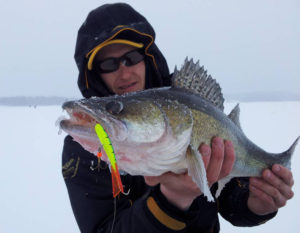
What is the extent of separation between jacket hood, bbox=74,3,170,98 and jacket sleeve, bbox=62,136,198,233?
65 cm

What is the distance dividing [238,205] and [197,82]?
1.39 metres

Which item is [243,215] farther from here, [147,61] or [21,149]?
[21,149]

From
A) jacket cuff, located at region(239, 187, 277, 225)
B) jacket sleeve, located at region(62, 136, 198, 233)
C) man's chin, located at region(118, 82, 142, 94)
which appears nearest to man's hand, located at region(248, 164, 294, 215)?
jacket cuff, located at region(239, 187, 277, 225)

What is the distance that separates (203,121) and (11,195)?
4.20 metres

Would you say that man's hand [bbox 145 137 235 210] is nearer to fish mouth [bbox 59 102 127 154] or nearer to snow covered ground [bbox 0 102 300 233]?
fish mouth [bbox 59 102 127 154]

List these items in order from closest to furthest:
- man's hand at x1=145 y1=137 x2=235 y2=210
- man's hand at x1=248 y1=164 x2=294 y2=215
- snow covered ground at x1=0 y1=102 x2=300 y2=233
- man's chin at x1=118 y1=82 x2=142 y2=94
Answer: man's hand at x1=145 y1=137 x2=235 y2=210 < man's hand at x1=248 y1=164 x2=294 y2=215 < man's chin at x1=118 y1=82 x2=142 y2=94 < snow covered ground at x1=0 y1=102 x2=300 y2=233

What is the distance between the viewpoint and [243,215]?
240 centimetres

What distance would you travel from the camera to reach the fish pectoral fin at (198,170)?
1341mm

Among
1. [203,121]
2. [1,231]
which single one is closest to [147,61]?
[203,121]

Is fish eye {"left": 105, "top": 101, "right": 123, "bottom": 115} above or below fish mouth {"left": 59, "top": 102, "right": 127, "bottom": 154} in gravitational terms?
above

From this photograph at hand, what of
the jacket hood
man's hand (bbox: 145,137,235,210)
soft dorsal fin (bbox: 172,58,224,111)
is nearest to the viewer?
man's hand (bbox: 145,137,235,210)

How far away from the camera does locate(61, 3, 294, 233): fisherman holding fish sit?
151 centimetres

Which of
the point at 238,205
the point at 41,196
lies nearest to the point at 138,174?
the point at 238,205

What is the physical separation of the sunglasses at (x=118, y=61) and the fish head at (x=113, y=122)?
101 cm
